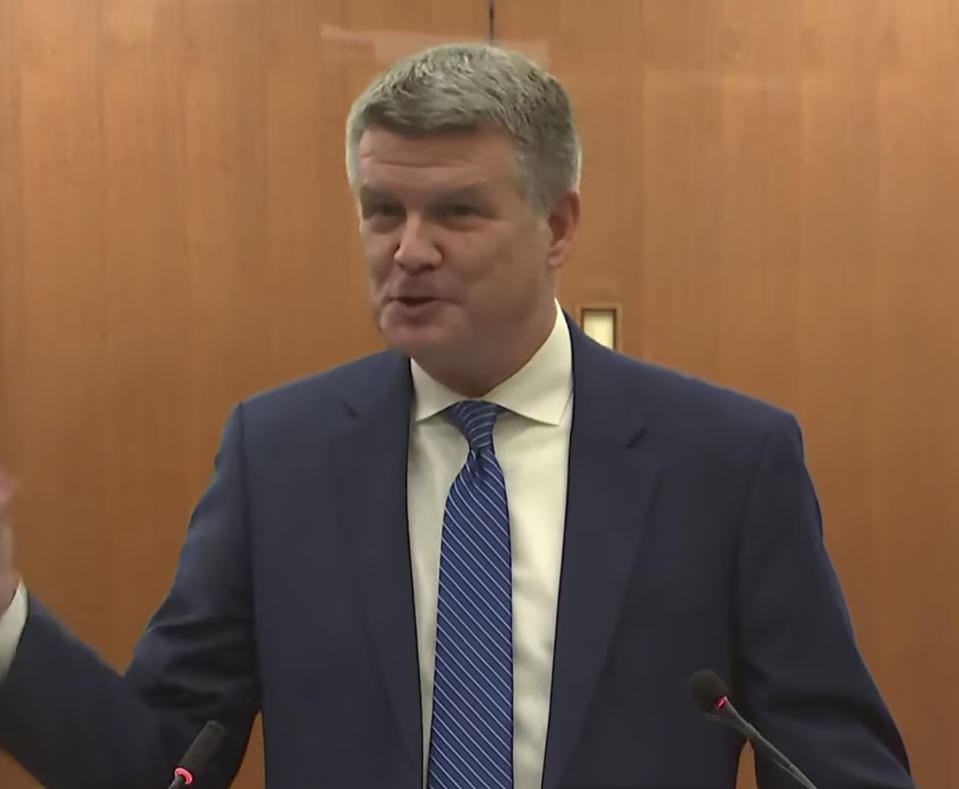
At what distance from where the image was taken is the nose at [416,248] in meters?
0.90

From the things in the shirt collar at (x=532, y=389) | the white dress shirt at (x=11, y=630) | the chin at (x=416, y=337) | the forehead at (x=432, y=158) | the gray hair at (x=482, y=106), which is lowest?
the white dress shirt at (x=11, y=630)

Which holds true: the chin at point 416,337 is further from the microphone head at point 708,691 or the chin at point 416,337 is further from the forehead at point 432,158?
the microphone head at point 708,691

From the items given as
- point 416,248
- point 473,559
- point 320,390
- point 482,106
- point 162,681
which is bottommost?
point 162,681

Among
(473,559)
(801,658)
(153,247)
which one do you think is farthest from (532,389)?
(153,247)

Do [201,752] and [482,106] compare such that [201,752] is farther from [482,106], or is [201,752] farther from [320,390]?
[482,106]

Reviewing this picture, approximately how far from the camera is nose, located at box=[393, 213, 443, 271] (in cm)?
90

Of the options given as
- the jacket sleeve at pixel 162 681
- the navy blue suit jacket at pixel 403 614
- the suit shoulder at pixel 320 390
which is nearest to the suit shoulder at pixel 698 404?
the navy blue suit jacket at pixel 403 614

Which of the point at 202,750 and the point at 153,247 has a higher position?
the point at 153,247

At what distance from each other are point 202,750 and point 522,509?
1.04ft

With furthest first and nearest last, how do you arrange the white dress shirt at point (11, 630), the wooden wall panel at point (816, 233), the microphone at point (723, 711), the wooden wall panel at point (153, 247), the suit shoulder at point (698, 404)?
the wooden wall panel at point (816, 233) < the wooden wall panel at point (153, 247) < the suit shoulder at point (698, 404) < the white dress shirt at point (11, 630) < the microphone at point (723, 711)

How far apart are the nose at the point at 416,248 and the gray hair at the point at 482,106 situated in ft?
0.23

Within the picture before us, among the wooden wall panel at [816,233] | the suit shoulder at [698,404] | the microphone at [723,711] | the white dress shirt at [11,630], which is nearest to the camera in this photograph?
the microphone at [723,711]

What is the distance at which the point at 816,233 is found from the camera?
2.06 metres

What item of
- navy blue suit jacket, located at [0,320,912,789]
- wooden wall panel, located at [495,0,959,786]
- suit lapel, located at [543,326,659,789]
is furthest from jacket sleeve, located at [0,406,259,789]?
wooden wall panel, located at [495,0,959,786]
